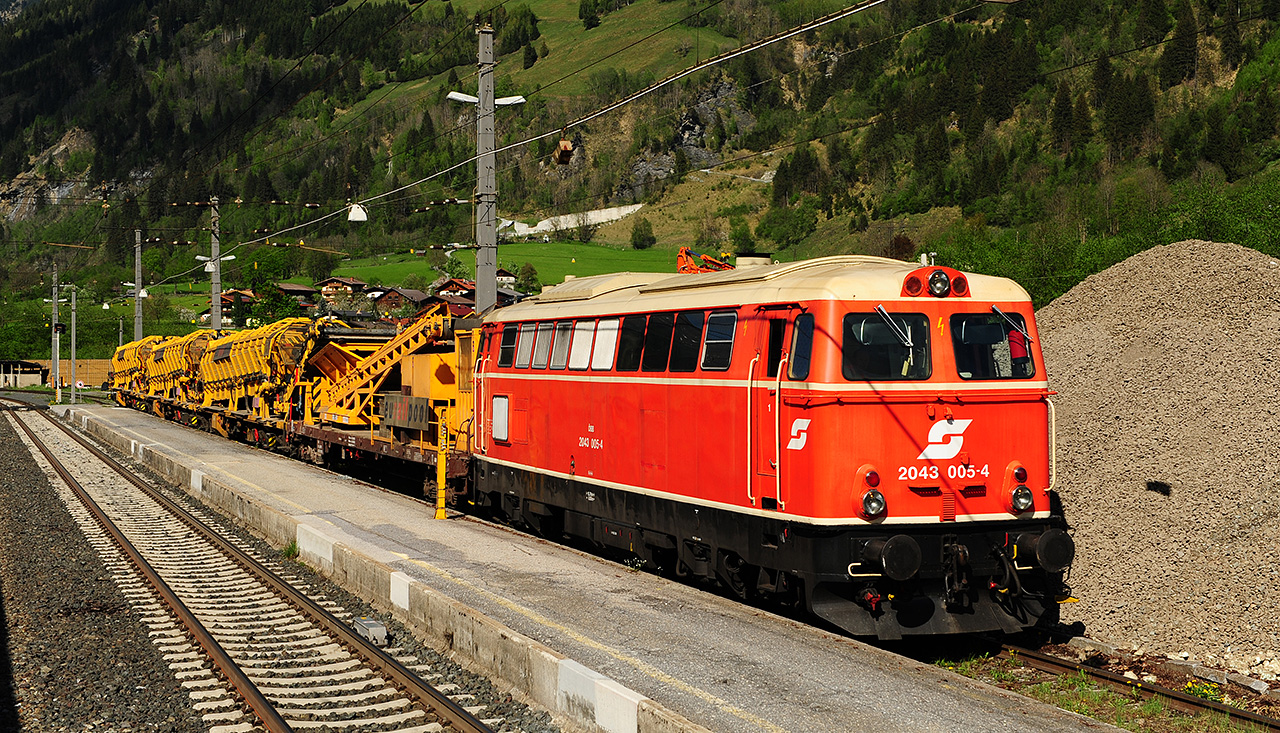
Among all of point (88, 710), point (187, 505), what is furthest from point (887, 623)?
point (187, 505)

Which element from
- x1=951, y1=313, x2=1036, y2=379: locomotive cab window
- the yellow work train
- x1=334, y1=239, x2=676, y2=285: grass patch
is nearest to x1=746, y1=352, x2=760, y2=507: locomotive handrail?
x1=951, y1=313, x2=1036, y2=379: locomotive cab window

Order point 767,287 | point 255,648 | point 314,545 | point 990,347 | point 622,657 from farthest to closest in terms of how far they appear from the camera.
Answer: point 314,545 → point 767,287 → point 990,347 → point 255,648 → point 622,657

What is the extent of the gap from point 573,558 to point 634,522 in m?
1.56

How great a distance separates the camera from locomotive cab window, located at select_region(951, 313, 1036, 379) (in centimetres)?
1112

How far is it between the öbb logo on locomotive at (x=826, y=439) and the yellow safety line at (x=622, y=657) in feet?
6.74

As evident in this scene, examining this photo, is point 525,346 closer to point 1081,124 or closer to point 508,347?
point 508,347

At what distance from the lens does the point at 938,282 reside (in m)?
11.1

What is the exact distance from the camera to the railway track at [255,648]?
28.6 feet

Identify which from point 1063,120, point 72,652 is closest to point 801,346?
point 72,652

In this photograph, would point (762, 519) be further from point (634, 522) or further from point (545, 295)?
point (545, 295)

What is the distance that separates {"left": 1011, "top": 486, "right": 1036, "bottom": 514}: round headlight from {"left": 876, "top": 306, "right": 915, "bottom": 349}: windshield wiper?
184 cm

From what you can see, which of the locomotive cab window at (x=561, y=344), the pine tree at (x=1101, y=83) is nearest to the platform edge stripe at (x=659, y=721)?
the locomotive cab window at (x=561, y=344)

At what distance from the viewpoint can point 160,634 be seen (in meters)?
11.7

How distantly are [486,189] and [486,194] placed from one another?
0.10 m
